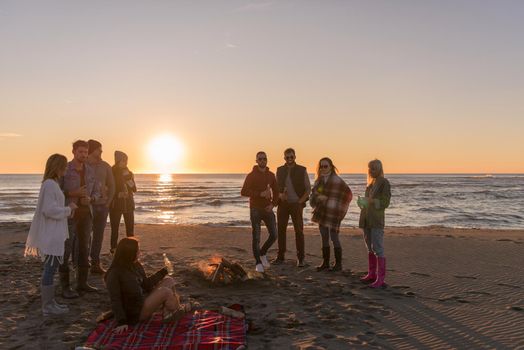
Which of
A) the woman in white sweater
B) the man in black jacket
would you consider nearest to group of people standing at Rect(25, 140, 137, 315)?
the woman in white sweater

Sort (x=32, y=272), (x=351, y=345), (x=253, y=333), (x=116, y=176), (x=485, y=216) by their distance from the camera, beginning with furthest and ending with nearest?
(x=485, y=216) < (x=116, y=176) < (x=32, y=272) < (x=253, y=333) < (x=351, y=345)

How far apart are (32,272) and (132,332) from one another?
456cm

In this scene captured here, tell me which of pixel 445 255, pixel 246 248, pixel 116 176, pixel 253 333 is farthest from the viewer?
pixel 246 248

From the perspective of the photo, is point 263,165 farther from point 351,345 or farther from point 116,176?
point 351,345

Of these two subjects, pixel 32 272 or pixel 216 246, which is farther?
pixel 216 246

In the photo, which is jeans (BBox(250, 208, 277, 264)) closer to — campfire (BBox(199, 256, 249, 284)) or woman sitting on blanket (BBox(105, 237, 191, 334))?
campfire (BBox(199, 256, 249, 284))

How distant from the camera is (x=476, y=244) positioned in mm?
12406

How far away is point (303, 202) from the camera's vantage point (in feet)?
29.1

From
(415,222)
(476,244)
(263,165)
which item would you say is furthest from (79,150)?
(415,222)

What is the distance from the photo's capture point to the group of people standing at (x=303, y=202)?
7.26 m

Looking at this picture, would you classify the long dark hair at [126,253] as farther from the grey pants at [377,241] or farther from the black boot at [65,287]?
the grey pants at [377,241]

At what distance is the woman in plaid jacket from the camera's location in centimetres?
834

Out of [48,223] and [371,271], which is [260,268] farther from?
[48,223]

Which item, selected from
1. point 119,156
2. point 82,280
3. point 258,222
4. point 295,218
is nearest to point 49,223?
point 82,280
